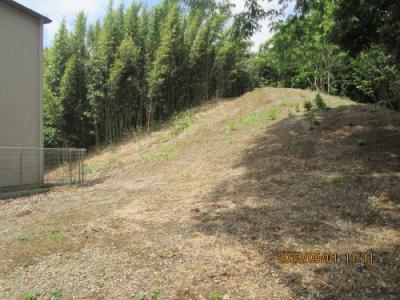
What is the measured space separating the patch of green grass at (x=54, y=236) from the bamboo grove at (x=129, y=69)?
8.30 metres

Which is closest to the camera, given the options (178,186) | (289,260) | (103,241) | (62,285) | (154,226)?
(62,285)

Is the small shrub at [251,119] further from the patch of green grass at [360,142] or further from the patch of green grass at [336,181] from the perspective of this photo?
the patch of green grass at [336,181]

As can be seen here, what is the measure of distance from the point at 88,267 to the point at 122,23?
11119mm

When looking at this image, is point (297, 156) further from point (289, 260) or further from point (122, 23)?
point (122, 23)

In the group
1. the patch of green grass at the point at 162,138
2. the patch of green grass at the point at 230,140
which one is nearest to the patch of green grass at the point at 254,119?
the patch of green grass at the point at 230,140

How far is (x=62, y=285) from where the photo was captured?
2738 millimetres

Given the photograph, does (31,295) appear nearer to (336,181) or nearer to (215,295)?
(215,295)

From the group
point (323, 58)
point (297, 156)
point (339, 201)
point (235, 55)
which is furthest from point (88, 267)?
point (235, 55)

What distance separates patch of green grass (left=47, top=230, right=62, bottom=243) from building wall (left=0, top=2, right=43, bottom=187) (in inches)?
153


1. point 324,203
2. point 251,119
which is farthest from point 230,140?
point 324,203

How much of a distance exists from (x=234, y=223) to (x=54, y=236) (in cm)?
188

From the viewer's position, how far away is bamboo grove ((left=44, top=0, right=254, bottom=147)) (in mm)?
11891

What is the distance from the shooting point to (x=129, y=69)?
39.5 ft

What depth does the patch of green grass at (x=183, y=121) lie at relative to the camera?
11.3m
